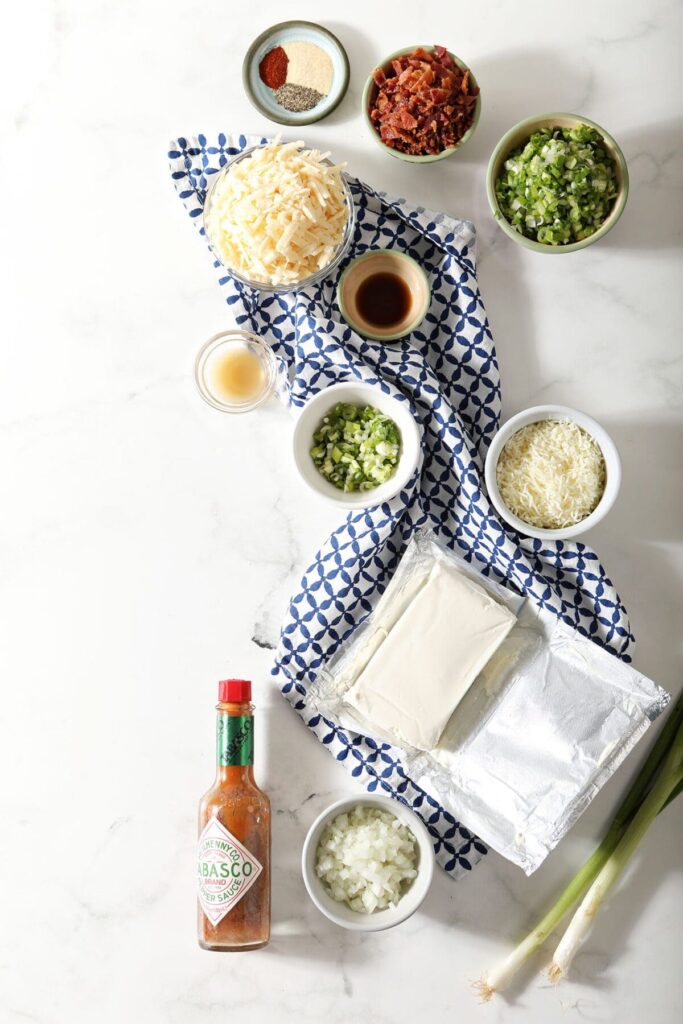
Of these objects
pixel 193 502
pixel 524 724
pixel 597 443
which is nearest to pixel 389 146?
pixel 597 443

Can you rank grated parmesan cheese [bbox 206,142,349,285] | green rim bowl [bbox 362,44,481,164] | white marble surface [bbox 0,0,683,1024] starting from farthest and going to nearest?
white marble surface [bbox 0,0,683,1024]
green rim bowl [bbox 362,44,481,164]
grated parmesan cheese [bbox 206,142,349,285]

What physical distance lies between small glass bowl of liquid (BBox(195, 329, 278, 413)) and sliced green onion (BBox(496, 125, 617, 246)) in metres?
0.65

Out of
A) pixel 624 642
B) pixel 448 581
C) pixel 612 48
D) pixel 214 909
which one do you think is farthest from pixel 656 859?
pixel 612 48

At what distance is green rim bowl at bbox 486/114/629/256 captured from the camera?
2.03 m

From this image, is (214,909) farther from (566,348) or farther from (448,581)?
(566,348)

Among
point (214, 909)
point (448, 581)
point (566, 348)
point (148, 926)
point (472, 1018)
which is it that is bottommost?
point (472, 1018)

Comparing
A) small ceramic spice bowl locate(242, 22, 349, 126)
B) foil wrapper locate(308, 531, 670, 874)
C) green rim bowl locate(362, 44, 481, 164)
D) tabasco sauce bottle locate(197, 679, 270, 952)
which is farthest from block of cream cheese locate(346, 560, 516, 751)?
small ceramic spice bowl locate(242, 22, 349, 126)

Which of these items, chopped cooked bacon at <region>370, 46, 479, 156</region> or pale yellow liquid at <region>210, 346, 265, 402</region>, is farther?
pale yellow liquid at <region>210, 346, 265, 402</region>

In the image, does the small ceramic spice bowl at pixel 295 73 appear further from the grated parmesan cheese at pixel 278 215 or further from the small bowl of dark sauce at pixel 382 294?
the small bowl of dark sauce at pixel 382 294

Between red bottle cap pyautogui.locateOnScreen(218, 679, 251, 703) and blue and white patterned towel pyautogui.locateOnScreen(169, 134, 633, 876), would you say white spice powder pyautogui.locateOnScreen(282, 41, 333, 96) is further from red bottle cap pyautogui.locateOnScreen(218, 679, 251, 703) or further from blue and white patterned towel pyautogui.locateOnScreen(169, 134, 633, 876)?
red bottle cap pyautogui.locateOnScreen(218, 679, 251, 703)

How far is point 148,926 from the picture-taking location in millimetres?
2236

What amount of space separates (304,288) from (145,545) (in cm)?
72

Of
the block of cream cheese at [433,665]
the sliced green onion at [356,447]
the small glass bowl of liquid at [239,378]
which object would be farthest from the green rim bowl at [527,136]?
the block of cream cheese at [433,665]

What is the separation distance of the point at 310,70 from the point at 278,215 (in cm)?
49
